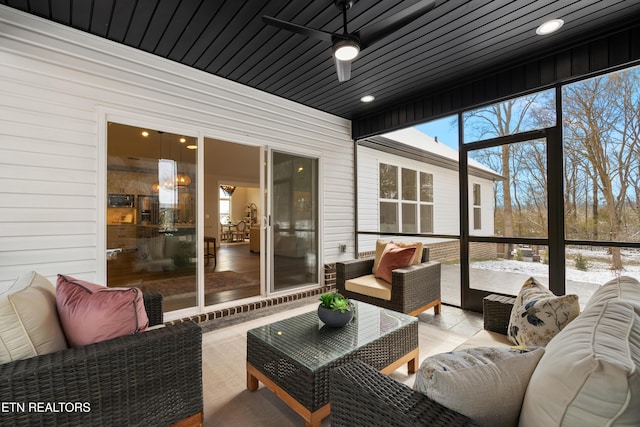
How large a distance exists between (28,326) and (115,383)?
1.47 feet

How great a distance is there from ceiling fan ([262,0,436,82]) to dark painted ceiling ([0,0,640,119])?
0.39 metres

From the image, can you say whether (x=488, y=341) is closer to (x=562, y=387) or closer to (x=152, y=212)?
(x=562, y=387)

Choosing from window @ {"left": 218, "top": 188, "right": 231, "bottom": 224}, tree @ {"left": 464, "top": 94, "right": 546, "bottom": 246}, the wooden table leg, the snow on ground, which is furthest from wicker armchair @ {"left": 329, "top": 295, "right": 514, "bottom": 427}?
window @ {"left": 218, "top": 188, "right": 231, "bottom": 224}

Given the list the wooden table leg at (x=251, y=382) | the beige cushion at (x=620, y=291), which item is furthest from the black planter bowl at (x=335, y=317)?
the beige cushion at (x=620, y=291)

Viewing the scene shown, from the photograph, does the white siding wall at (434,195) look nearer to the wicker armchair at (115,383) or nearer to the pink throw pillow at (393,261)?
the pink throw pillow at (393,261)

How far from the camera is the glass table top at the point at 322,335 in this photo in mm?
1742

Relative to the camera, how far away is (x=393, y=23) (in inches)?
81.3

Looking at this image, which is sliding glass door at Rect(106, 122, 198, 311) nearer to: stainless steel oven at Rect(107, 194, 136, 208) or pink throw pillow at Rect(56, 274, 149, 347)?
stainless steel oven at Rect(107, 194, 136, 208)

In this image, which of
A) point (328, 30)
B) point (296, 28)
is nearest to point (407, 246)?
point (328, 30)

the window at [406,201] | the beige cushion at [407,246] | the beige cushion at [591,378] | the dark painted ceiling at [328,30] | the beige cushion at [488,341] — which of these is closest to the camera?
the beige cushion at [591,378]

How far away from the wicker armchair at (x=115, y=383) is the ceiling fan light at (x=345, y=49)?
7.28ft

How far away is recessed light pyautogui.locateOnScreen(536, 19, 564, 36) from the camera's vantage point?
2576 mm

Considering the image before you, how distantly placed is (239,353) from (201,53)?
3.13 m

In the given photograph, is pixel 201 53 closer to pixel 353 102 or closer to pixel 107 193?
pixel 107 193
